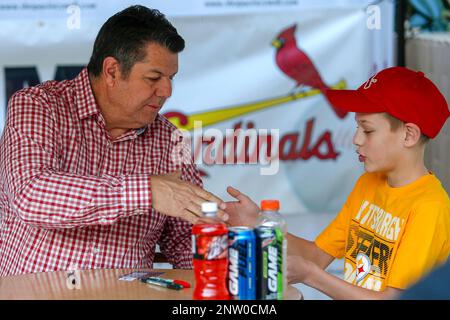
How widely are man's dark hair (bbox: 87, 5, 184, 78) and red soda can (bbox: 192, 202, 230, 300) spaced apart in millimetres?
878

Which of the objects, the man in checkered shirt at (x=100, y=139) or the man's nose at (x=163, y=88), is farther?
the man's nose at (x=163, y=88)

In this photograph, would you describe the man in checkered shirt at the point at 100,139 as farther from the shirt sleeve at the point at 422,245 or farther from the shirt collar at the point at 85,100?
the shirt sleeve at the point at 422,245

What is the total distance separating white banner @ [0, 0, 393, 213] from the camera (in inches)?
164

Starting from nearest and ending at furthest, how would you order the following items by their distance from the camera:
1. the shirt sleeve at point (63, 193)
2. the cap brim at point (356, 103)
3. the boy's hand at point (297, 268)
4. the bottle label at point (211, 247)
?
the bottle label at point (211, 247) < the boy's hand at point (297, 268) < the shirt sleeve at point (63, 193) < the cap brim at point (356, 103)

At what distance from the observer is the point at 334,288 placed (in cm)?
230

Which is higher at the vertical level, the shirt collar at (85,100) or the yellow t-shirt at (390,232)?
the shirt collar at (85,100)

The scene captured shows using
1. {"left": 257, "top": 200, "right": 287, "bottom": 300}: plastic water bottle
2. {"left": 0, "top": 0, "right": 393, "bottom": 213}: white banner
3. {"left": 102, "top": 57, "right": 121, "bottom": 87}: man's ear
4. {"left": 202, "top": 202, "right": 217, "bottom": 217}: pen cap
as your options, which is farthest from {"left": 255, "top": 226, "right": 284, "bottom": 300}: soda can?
{"left": 0, "top": 0, "right": 393, "bottom": 213}: white banner

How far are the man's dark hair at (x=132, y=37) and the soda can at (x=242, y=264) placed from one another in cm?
93

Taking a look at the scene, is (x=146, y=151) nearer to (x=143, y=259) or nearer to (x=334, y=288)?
(x=143, y=259)

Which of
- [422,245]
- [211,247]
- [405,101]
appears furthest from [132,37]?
[422,245]

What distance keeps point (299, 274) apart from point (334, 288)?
0.10m

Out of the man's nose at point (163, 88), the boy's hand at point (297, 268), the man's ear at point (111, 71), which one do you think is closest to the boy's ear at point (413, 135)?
the boy's hand at point (297, 268)

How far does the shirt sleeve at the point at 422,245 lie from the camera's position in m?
2.29
